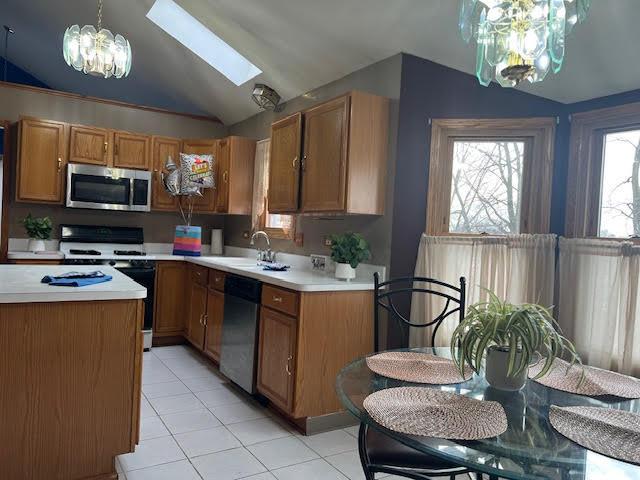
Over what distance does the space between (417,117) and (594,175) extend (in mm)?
1067

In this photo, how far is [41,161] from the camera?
433 cm

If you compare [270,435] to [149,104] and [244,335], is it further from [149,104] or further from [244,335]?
[149,104]

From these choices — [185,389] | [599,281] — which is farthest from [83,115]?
[599,281]

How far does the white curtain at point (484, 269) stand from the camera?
2.63m

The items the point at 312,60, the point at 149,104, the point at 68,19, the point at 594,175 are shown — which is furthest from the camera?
the point at 149,104

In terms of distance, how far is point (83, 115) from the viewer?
188 inches

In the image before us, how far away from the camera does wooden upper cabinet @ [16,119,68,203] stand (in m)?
4.26

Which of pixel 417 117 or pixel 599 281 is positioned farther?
pixel 417 117

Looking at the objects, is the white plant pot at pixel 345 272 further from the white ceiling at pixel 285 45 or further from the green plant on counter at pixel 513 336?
the green plant on counter at pixel 513 336

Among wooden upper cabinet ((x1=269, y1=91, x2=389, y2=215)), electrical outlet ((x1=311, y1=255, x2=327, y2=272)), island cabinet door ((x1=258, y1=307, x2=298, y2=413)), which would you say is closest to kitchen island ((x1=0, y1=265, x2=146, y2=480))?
island cabinet door ((x1=258, y1=307, x2=298, y2=413))

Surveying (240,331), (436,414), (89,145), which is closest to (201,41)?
(89,145)

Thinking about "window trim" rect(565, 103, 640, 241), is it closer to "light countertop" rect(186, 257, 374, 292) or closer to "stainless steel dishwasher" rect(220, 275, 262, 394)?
"light countertop" rect(186, 257, 374, 292)

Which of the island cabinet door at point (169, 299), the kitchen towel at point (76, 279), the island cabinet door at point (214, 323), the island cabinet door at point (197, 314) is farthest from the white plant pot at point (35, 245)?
the kitchen towel at point (76, 279)

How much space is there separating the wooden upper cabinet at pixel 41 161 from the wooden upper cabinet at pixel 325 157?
2.65 metres
